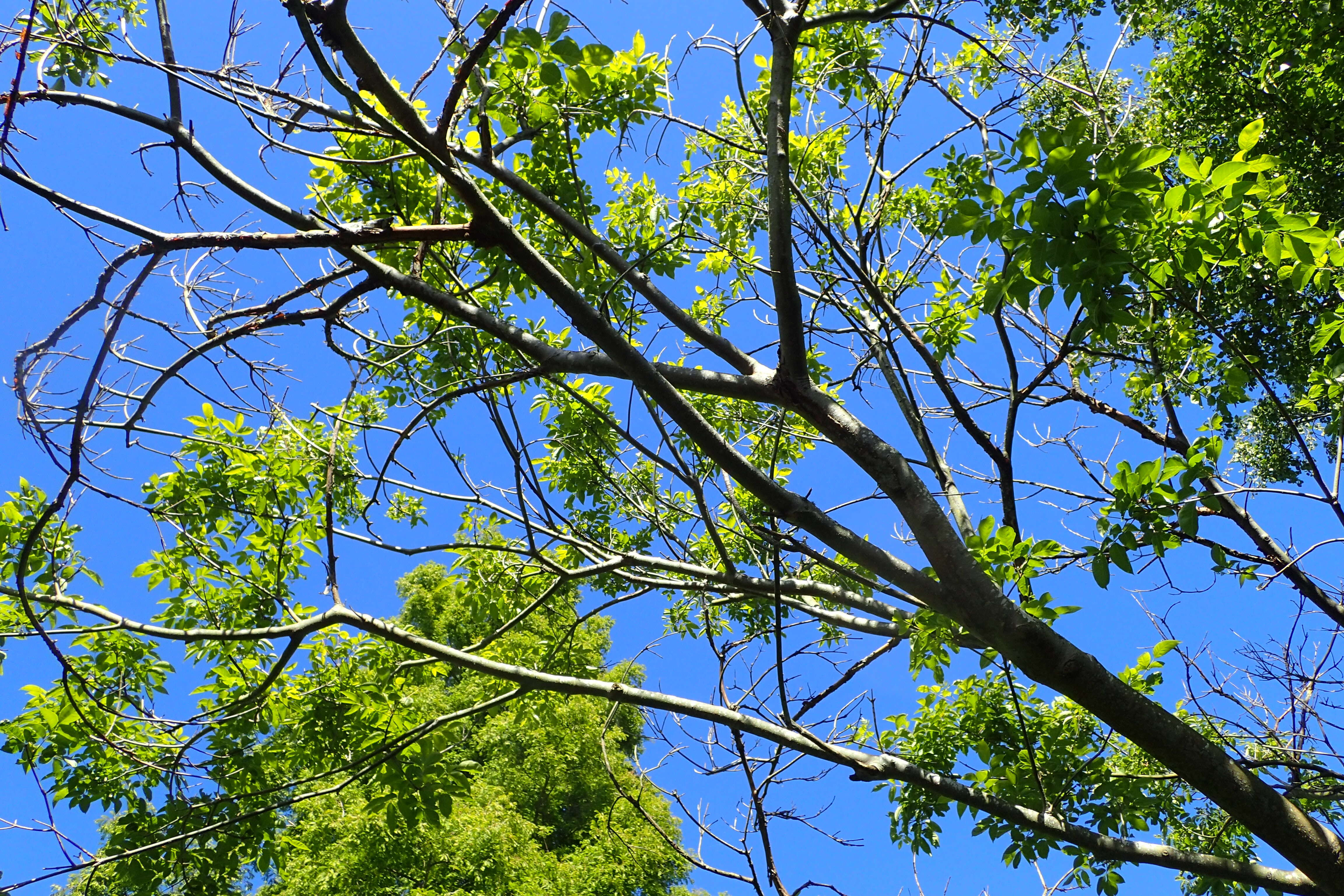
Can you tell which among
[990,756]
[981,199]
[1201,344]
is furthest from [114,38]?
[1201,344]

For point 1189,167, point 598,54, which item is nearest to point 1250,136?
point 1189,167

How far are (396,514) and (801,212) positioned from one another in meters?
3.95

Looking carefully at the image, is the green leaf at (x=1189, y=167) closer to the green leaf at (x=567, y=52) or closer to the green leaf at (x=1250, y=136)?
the green leaf at (x=1250, y=136)

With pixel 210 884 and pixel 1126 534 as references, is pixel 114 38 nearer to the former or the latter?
pixel 1126 534

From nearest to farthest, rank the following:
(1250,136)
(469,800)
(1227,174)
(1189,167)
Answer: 1. (1227,174)
2. (1189,167)
3. (1250,136)
4. (469,800)

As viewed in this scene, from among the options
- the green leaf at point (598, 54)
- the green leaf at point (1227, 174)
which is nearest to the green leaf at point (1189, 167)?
the green leaf at point (1227, 174)

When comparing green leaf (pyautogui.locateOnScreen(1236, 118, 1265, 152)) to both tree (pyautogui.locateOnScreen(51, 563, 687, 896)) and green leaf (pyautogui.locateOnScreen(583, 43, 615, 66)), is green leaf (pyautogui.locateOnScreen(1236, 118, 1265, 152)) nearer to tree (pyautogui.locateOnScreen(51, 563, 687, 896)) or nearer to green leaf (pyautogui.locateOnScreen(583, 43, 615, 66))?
green leaf (pyautogui.locateOnScreen(583, 43, 615, 66))

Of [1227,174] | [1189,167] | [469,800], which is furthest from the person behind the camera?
[469,800]

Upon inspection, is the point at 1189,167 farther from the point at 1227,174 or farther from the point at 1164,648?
the point at 1164,648

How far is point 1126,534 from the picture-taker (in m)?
2.73

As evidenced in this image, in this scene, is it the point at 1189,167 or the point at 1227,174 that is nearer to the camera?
the point at 1227,174

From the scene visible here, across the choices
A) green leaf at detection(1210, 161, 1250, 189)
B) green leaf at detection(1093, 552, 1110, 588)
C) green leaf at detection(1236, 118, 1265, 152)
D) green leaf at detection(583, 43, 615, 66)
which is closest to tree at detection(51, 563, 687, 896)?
green leaf at detection(1093, 552, 1110, 588)

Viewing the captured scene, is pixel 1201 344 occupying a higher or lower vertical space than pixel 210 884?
higher

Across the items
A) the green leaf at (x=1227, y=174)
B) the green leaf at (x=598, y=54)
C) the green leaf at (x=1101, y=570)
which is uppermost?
the green leaf at (x=598, y=54)
